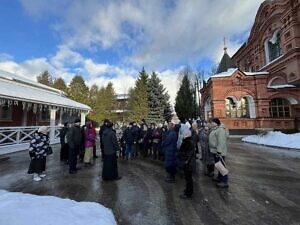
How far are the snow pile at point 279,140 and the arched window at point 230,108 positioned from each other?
21.0ft

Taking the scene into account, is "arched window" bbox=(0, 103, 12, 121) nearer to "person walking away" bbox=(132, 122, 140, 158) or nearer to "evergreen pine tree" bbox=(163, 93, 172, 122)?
"person walking away" bbox=(132, 122, 140, 158)

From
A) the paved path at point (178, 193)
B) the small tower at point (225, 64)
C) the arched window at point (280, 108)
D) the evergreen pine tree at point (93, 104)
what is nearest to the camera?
the paved path at point (178, 193)

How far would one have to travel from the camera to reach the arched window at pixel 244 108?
2355 cm

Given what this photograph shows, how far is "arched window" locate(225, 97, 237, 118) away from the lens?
2345cm

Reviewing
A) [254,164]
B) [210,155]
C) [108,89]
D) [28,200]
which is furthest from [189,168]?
[108,89]

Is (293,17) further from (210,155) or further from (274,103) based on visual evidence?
(210,155)

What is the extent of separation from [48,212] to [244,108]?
77.4 ft

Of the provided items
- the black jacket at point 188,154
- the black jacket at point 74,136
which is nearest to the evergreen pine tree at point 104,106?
the black jacket at point 74,136

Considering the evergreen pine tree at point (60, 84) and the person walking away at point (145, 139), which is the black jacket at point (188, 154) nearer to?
the person walking away at point (145, 139)

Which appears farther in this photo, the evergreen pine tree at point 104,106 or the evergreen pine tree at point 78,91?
the evergreen pine tree at point 104,106

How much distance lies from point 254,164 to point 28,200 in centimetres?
834

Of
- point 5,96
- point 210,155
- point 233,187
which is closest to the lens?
point 233,187

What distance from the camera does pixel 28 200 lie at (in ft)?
14.7

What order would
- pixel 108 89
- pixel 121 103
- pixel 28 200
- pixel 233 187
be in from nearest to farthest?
pixel 28 200
pixel 233 187
pixel 108 89
pixel 121 103
